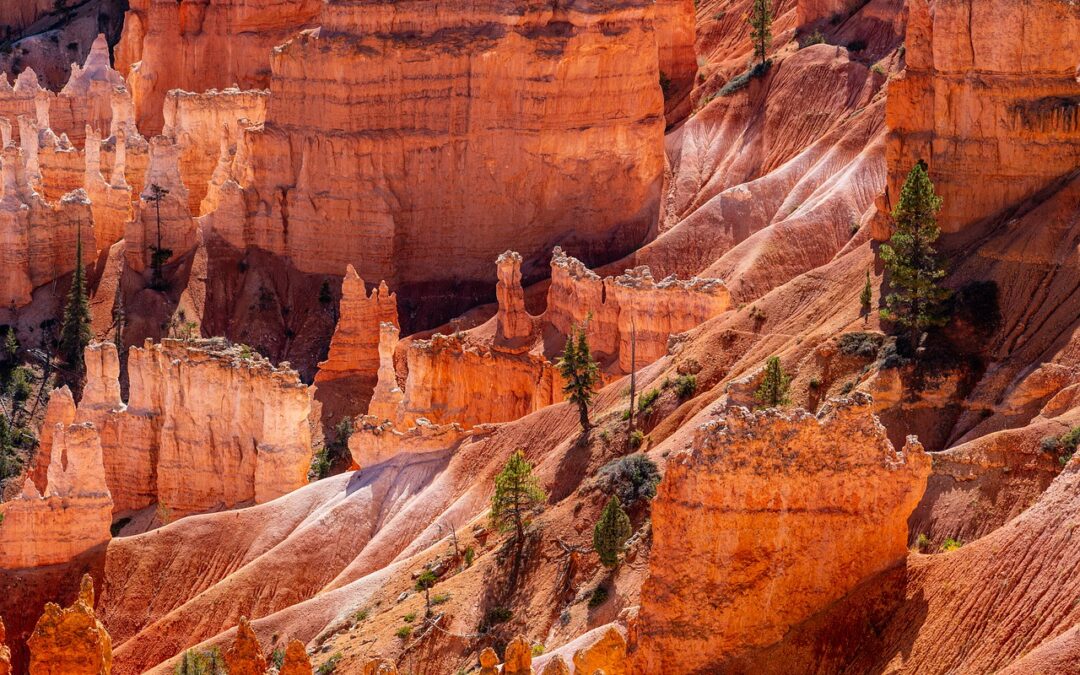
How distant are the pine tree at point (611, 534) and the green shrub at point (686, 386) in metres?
9.49

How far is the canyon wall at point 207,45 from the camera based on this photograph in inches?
4621

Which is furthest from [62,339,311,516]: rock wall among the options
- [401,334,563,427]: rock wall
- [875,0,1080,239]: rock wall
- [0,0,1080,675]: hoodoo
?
[875,0,1080,239]: rock wall

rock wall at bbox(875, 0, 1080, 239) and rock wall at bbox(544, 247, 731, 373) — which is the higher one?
rock wall at bbox(875, 0, 1080, 239)

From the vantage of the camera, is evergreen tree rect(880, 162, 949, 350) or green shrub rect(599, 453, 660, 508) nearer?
green shrub rect(599, 453, 660, 508)

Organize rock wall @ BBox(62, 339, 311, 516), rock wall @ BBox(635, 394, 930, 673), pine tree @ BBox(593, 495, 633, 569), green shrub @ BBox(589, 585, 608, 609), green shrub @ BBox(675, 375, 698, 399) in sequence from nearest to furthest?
rock wall @ BBox(635, 394, 930, 673), green shrub @ BBox(589, 585, 608, 609), pine tree @ BBox(593, 495, 633, 569), green shrub @ BBox(675, 375, 698, 399), rock wall @ BBox(62, 339, 311, 516)

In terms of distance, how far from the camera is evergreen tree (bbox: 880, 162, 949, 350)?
190 feet

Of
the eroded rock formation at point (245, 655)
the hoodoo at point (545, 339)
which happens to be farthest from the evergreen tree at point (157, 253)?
the eroded rock formation at point (245, 655)

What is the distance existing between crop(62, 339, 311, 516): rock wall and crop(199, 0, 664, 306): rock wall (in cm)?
1771

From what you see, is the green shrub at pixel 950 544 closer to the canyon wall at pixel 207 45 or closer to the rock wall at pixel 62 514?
the rock wall at pixel 62 514

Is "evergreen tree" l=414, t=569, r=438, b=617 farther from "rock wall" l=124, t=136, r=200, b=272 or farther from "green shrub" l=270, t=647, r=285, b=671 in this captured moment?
"rock wall" l=124, t=136, r=200, b=272

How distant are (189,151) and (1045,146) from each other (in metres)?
55.3

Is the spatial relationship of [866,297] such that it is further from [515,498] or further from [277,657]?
[277,657]

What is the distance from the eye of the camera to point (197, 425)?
77.1m

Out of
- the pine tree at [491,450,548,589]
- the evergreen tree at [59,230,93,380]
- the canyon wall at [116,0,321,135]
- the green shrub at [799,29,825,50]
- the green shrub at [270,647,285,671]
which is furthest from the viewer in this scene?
the canyon wall at [116,0,321,135]
